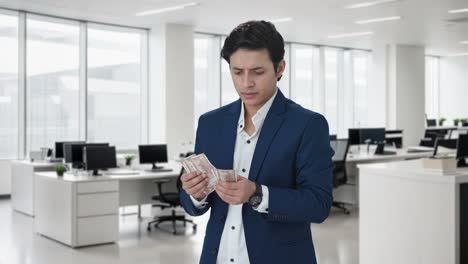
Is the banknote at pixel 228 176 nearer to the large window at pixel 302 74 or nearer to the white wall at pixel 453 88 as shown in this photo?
the large window at pixel 302 74

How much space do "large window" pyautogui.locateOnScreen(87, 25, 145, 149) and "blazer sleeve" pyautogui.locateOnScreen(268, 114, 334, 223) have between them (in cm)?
1118

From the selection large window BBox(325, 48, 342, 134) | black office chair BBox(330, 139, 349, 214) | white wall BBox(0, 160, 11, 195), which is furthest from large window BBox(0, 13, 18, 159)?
large window BBox(325, 48, 342, 134)

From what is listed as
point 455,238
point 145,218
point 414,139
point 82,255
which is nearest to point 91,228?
point 82,255

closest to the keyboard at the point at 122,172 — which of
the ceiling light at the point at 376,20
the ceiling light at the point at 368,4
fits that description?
the ceiling light at the point at 368,4

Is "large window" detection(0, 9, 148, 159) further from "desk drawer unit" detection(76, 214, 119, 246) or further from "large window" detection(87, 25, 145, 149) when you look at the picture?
"desk drawer unit" detection(76, 214, 119, 246)

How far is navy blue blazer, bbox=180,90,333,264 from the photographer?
1.51 m

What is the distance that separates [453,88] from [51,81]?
50.2 feet

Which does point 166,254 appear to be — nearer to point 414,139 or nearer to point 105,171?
point 105,171

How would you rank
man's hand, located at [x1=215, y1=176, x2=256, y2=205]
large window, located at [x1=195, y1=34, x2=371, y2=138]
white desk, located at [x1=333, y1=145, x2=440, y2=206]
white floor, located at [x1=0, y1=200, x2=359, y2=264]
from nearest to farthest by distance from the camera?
man's hand, located at [x1=215, y1=176, x2=256, y2=205]
white floor, located at [x1=0, y1=200, x2=359, y2=264]
white desk, located at [x1=333, y1=145, x2=440, y2=206]
large window, located at [x1=195, y1=34, x2=371, y2=138]

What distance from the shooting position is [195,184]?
1.57 metres

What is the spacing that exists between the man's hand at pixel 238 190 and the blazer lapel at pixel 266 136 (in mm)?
92

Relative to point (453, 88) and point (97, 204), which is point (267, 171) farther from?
point (453, 88)

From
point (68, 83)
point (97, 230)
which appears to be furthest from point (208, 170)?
point (68, 83)

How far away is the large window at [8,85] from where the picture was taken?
35.6ft
